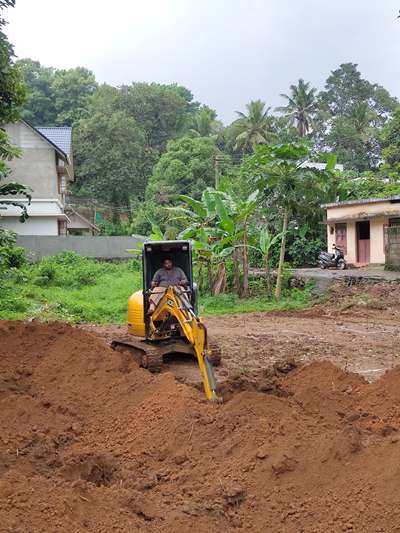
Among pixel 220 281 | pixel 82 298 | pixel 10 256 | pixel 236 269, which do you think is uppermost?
pixel 10 256

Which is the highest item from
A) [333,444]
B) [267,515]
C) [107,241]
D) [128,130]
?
[128,130]

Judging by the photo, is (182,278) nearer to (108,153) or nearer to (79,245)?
(79,245)

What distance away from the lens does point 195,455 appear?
5.58m

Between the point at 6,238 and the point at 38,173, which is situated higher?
the point at 38,173

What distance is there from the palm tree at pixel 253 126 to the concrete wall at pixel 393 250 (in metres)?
29.6

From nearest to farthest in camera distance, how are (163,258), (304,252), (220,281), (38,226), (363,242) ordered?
(163,258) → (220,281) → (363,242) → (304,252) → (38,226)

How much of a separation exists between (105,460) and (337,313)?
12.5 m

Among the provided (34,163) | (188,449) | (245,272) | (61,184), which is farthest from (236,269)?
(61,184)

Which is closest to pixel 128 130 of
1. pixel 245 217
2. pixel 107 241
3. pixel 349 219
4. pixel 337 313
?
pixel 107 241

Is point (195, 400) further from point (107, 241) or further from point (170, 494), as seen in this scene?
point (107, 241)

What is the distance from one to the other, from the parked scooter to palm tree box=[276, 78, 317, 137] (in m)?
32.3

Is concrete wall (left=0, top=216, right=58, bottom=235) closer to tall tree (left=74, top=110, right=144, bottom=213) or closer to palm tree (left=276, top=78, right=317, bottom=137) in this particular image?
tall tree (left=74, top=110, right=144, bottom=213)

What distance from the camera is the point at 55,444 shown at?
631cm

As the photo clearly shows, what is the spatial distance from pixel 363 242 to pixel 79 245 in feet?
46.5
